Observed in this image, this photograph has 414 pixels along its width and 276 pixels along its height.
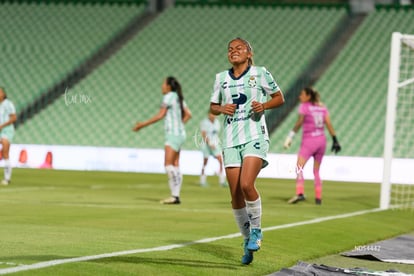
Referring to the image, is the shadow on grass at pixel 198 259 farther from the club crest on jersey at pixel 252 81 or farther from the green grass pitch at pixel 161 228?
the club crest on jersey at pixel 252 81

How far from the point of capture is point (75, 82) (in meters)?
37.2

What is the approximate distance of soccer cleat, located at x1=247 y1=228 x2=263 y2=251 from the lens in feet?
31.2

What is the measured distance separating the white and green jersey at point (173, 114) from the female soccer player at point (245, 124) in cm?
833

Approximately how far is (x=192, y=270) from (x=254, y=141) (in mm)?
1378

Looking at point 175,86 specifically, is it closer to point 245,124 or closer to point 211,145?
point 245,124

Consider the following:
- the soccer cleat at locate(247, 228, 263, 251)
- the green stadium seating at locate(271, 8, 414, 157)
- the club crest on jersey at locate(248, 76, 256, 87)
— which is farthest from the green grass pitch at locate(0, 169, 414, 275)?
the green stadium seating at locate(271, 8, 414, 157)

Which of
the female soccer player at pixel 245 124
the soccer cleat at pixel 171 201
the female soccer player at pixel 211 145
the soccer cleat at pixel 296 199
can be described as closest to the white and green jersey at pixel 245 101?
the female soccer player at pixel 245 124

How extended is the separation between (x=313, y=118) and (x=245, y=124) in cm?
1000

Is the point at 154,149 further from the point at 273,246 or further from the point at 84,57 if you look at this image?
the point at 273,246

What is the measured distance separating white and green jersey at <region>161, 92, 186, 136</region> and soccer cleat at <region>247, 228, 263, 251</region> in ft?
28.5

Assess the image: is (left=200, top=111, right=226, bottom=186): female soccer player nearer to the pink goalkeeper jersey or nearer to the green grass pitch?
the green grass pitch

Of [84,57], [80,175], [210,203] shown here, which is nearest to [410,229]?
[210,203]

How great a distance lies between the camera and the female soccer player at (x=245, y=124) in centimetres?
960

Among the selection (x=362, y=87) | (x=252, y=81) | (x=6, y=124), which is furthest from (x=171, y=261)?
(x=362, y=87)
